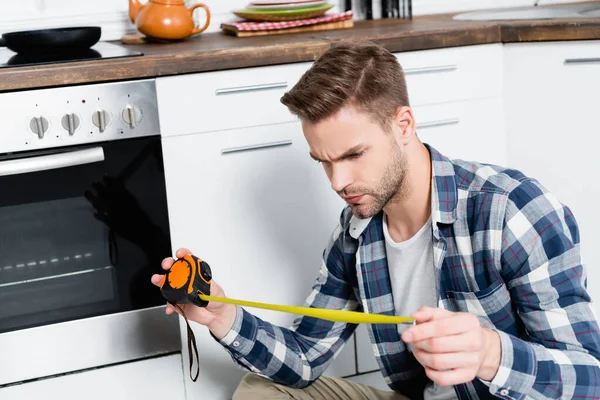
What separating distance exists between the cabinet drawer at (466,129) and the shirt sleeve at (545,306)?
0.78 meters

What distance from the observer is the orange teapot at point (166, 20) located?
7.18 ft

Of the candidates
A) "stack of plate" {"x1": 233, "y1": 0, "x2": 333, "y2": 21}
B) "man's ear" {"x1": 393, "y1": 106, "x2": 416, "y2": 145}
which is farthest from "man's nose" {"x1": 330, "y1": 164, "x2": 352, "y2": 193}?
"stack of plate" {"x1": 233, "y1": 0, "x2": 333, "y2": 21}

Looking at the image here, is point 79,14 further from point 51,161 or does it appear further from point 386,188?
point 386,188

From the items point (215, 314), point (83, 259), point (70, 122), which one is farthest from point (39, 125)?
point (215, 314)

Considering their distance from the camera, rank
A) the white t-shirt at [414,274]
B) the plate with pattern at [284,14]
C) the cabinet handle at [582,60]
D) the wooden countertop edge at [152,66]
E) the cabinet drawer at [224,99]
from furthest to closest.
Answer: the plate with pattern at [284,14]
the cabinet handle at [582,60]
the cabinet drawer at [224,99]
the wooden countertop edge at [152,66]
the white t-shirt at [414,274]

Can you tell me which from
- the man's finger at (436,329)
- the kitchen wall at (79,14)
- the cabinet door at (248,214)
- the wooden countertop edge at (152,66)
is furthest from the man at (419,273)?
the kitchen wall at (79,14)

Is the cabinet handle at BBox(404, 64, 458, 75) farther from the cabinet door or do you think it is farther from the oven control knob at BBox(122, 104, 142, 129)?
the oven control knob at BBox(122, 104, 142, 129)

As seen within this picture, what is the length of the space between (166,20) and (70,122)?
0.47 metres

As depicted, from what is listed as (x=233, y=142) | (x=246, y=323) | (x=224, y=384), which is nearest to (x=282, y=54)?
(x=233, y=142)

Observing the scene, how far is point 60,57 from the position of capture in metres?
1.91

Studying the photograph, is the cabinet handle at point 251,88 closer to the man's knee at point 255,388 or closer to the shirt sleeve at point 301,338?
the shirt sleeve at point 301,338

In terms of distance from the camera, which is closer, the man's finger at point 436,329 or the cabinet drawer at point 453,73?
the man's finger at point 436,329

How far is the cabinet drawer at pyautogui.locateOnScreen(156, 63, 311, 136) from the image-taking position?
1914mm

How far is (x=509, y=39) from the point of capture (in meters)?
2.17
